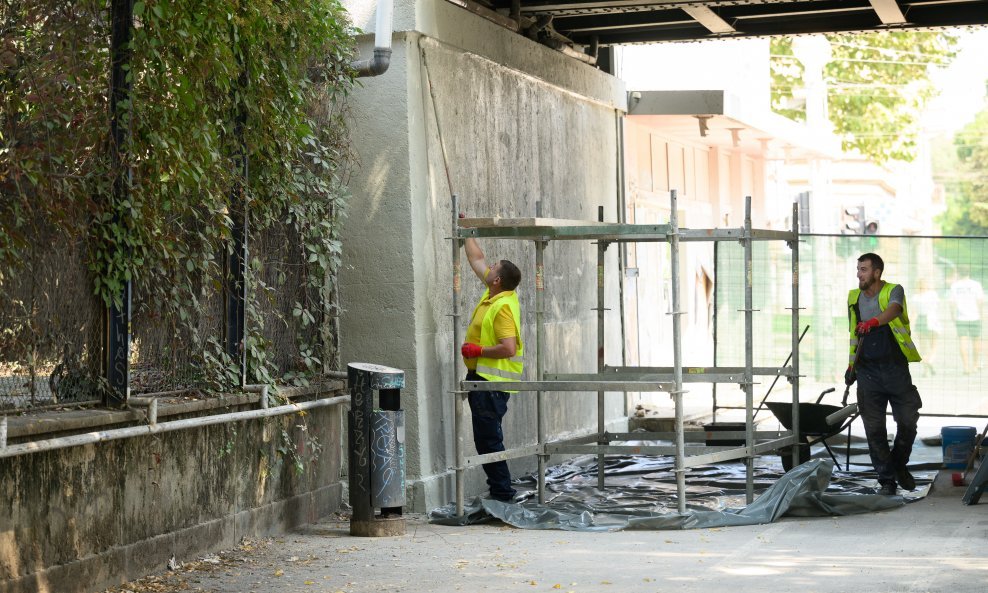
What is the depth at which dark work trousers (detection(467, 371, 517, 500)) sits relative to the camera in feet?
33.6

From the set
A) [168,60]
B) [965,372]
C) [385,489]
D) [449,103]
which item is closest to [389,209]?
[449,103]

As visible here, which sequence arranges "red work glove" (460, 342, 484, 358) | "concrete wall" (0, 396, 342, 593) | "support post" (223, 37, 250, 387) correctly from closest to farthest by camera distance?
1. "concrete wall" (0, 396, 342, 593)
2. "support post" (223, 37, 250, 387)
3. "red work glove" (460, 342, 484, 358)

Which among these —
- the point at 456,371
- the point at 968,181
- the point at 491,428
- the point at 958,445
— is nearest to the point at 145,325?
the point at 456,371

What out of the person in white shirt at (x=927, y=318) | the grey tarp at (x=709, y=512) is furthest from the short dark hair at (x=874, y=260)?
the person in white shirt at (x=927, y=318)

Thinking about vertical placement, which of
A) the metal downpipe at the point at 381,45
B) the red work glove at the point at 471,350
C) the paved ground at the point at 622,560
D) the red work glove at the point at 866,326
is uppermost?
the metal downpipe at the point at 381,45

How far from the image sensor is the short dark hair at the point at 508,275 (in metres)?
10.1

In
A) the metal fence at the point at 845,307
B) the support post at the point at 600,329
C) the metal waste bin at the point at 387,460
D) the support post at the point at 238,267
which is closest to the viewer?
the support post at the point at 238,267

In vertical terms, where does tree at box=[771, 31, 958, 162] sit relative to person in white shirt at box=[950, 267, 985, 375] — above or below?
above

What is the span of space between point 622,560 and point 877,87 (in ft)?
105

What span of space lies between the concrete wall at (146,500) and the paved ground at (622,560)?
0.57 ft

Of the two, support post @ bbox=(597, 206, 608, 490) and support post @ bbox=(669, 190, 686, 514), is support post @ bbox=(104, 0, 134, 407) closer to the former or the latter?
support post @ bbox=(669, 190, 686, 514)

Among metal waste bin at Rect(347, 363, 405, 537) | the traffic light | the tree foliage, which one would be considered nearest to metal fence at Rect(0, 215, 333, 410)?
the tree foliage

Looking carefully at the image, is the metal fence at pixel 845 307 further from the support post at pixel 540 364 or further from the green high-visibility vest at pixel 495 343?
the green high-visibility vest at pixel 495 343

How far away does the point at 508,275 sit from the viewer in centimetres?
1016
